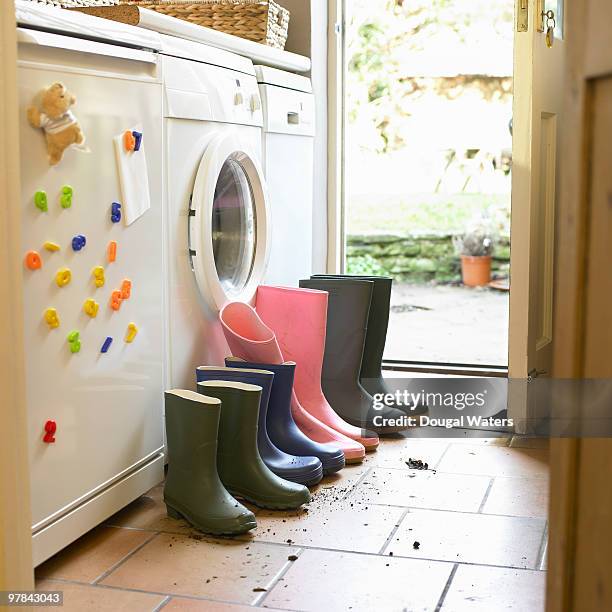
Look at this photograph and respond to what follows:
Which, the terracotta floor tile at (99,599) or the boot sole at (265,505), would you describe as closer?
the terracotta floor tile at (99,599)

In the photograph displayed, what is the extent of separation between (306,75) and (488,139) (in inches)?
156

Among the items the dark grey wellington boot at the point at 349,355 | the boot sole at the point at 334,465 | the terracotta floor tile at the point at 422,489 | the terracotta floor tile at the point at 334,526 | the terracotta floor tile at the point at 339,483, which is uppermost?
the dark grey wellington boot at the point at 349,355

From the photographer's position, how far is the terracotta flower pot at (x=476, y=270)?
6.27 m

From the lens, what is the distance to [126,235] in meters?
1.92

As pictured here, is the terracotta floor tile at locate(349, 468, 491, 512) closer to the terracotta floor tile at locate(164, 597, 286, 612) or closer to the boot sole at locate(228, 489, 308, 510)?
the boot sole at locate(228, 489, 308, 510)

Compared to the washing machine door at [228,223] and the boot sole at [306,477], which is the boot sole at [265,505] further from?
the washing machine door at [228,223]

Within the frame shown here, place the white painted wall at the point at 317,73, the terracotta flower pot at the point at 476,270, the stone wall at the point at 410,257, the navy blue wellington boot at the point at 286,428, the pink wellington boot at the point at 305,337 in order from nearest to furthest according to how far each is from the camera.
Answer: the navy blue wellington boot at the point at 286,428
the pink wellington boot at the point at 305,337
the white painted wall at the point at 317,73
the terracotta flower pot at the point at 476,270
the stone wall at the point at 410,257

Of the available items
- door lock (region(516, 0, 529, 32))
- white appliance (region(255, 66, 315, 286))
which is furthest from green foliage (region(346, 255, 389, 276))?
door lock (region(516, 0, 529, 32))

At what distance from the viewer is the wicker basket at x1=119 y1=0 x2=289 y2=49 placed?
9.32 ft

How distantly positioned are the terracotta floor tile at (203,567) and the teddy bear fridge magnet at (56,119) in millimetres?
774

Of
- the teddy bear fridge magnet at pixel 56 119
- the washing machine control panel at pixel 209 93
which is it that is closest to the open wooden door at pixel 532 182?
the washing machine control panel at pixel 209 93

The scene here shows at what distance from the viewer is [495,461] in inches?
96.6

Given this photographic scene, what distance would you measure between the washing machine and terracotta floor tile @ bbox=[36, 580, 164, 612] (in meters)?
0.62

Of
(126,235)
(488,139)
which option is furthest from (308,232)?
(488,139)
